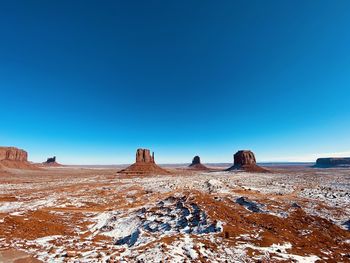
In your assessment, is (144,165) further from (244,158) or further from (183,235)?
(183,235)

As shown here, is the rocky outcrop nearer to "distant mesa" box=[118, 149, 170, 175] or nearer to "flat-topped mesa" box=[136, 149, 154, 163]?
"distant mesa" box=[118, 149, 170, 175]

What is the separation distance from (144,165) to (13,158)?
121 meters

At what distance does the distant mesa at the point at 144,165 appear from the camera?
118 m

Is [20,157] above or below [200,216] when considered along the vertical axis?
above

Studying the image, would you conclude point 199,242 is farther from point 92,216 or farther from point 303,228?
point 92,216

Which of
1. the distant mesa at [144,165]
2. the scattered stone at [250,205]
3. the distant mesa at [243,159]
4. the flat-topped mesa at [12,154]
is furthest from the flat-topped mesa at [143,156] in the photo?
the scattered stone at [250,205]

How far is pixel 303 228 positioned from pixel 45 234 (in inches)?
778

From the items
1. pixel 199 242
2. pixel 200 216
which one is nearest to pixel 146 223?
pixel 200 216

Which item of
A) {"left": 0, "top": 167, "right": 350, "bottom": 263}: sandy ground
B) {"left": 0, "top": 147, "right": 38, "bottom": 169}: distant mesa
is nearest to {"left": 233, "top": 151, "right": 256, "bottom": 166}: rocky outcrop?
{"left": 0, "top": 167, "right": 350, "bottom": 263}: sandy ground

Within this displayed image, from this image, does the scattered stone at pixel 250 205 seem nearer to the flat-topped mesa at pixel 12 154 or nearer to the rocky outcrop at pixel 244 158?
the rocky outcrop at pixel 244 158

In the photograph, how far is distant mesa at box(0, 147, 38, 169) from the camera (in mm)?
153500

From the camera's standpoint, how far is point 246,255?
10.8m

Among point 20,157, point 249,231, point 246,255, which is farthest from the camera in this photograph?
point 20,157

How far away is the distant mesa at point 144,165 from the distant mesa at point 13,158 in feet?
318
